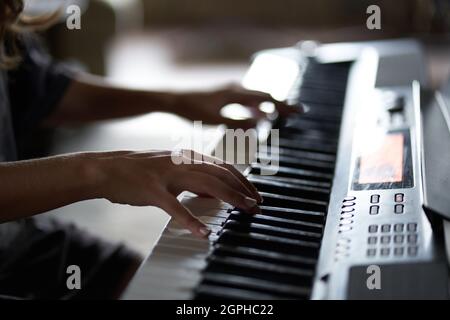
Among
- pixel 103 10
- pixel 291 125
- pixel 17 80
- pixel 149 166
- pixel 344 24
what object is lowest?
pixel 149 166

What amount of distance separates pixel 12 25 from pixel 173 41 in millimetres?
3998

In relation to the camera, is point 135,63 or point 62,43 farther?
point 135,63

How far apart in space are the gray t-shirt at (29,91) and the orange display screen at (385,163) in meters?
0.71

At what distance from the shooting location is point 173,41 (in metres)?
5.26

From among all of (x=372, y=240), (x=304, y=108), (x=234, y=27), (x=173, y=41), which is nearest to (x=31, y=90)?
(x=304, y=108)

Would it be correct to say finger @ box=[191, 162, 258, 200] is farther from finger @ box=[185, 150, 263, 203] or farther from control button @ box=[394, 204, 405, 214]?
control button @ box=[394, 204, 405, 214]

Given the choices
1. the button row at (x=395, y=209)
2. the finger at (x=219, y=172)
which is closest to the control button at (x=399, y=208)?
the button row at (x=395, y=209)

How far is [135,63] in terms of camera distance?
4.65 meters

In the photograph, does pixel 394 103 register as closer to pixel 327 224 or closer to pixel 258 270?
pixel 327 224

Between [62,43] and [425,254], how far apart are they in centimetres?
323

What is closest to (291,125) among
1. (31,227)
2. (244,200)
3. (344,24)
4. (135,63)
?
(244,200)

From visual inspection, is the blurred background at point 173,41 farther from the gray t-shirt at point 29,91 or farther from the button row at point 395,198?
the button row at point 395,198

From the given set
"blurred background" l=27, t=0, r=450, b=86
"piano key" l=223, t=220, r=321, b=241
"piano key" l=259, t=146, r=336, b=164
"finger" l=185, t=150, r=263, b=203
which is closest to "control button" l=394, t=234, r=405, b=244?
"piano key" l=223, t=220, r=321, b=241

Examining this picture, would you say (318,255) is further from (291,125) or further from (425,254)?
(291,125)
